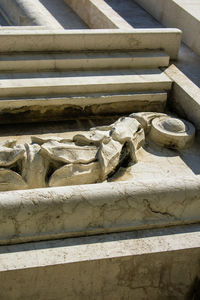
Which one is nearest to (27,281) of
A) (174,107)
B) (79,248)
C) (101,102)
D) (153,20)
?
(79,248)

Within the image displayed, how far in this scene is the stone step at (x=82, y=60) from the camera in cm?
502

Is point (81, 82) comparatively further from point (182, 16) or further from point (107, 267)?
point (182, 16)

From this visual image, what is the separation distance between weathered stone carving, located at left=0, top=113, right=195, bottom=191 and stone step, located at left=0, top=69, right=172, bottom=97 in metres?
0.75

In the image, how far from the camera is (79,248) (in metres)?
3.28

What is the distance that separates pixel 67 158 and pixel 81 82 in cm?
140

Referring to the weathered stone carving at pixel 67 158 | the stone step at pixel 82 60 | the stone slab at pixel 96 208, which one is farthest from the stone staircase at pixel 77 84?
the stone slab at pixel 96 208

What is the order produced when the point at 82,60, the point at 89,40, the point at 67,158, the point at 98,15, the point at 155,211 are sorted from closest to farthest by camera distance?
the point at 155,211
the point at 67,158
the point at 82,60
the point at 89,40
the point at 98,15

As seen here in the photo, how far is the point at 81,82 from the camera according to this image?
4969 mm

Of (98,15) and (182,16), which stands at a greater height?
(182,16)

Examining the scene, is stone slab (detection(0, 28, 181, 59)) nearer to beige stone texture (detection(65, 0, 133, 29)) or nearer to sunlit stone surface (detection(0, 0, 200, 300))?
sunlit stone surface (detection(0, 0, 200, 300))

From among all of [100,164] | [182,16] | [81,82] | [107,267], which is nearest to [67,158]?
[100,164]

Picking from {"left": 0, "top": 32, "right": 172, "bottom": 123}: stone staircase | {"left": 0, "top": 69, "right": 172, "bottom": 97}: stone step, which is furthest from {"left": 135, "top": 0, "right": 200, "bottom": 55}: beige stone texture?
{"left": 0, "top": 69, "right": 172, "bottom": 97}: stone step

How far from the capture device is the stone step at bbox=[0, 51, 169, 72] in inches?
197

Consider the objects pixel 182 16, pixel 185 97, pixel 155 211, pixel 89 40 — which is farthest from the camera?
pixel 182 16
